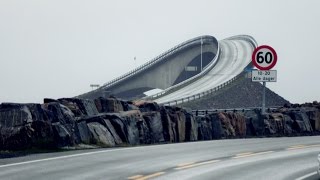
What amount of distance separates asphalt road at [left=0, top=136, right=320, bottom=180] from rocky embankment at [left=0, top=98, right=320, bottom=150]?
1131 mm

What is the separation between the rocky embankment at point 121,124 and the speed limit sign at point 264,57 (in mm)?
2603

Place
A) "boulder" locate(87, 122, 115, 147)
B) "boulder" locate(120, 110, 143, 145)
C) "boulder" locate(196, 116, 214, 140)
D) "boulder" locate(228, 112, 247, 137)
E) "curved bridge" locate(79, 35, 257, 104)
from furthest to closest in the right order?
"curved bridge" locate(79, 35, 257, 104) → "boulder" locate(228, 112, 247, 137) → "boulder" locate(196, 116, 214, 140) → "boulder" locate(120, 110, 143, 145) → "boulder" locate(87, 122, 115, 147)

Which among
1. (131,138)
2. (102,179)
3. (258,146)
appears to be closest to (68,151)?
(131,138)

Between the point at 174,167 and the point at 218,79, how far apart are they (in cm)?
9962

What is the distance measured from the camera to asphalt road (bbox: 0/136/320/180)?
13346 mm

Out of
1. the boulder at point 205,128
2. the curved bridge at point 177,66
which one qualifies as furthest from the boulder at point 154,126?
the curved bridge at point 177,66

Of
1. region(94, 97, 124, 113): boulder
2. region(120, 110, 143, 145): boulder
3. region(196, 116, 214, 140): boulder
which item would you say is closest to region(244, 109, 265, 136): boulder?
region(196, 116, 214, 140): boulder

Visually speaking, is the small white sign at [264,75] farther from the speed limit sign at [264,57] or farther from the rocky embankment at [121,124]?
the rocky embankment at [121,124]

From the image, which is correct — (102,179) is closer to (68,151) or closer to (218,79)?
(68,151)

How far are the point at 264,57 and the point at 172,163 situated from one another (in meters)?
11.5

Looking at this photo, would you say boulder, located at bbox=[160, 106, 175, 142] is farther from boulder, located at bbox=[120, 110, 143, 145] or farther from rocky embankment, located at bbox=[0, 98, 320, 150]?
boulder, located at bbox=[120, 110, 143, 145]

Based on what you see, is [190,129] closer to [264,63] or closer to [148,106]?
[148,106]

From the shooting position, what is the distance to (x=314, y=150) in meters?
20.2

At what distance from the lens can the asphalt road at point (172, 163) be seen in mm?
13346
